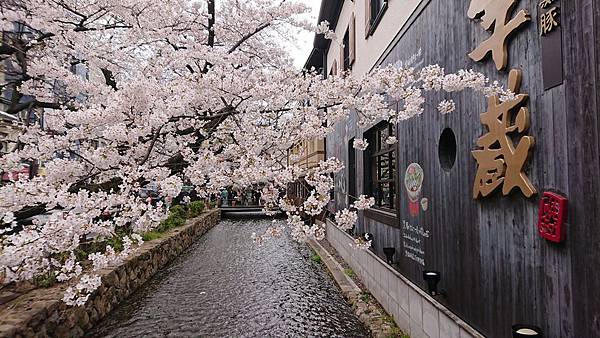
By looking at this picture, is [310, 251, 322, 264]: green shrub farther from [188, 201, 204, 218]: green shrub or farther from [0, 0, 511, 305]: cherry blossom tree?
[188, 201, 204, 218]: green shrub

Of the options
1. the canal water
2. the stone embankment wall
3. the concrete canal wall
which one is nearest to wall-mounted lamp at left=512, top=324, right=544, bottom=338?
the concrete canal wall

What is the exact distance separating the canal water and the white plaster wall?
4833mm

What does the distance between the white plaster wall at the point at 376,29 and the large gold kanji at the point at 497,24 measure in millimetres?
2148

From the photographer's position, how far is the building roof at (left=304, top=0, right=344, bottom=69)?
44.9 feet

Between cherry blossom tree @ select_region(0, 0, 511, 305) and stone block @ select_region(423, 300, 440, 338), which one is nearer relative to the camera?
cherry blossom tree @ select_region(0, 0, 511, 305)

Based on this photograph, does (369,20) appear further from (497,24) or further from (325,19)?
(325,19)

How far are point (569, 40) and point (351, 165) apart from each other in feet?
28.4

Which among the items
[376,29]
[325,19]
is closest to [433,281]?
[376,29]

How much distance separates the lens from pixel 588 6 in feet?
8.14

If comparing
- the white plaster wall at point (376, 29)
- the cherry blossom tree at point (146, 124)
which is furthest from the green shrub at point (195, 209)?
the white plaster wall at point (376, 29)

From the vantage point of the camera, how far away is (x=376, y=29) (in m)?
8.52

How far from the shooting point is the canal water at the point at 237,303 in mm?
6363

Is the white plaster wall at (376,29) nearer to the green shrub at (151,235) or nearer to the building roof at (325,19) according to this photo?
the building roof at (325,19)

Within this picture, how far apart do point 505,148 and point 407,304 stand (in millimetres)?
3035
